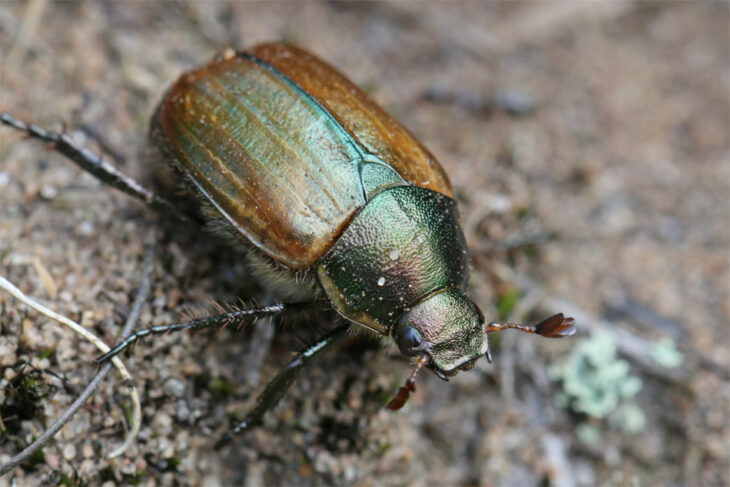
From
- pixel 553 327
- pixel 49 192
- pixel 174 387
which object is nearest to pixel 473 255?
pixel 553 327

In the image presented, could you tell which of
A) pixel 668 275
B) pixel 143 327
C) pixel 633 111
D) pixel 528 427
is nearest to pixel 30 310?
pixel 143 327

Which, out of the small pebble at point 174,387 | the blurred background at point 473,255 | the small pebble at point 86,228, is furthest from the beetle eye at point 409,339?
Answer: the small pebble at point 86,228

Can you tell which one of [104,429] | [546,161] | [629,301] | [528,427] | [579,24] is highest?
[579,24]

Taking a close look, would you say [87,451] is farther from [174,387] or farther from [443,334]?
[443,334]

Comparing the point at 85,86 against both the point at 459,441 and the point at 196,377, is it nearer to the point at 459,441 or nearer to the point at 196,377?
the point at 196,377

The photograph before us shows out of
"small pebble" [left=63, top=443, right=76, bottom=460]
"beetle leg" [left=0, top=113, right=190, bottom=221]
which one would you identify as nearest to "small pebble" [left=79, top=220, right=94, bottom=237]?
"beetle leg" [left=0, top=113, right=190, bottom=221]

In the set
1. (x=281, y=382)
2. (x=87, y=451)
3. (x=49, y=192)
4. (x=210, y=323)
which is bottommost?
(x=87, y=451)

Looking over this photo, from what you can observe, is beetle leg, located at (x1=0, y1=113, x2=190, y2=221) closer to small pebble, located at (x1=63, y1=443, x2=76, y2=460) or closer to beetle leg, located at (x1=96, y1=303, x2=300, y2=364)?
beetle leg, located at (x1=96, y1=303, x2=300, y2=364)
